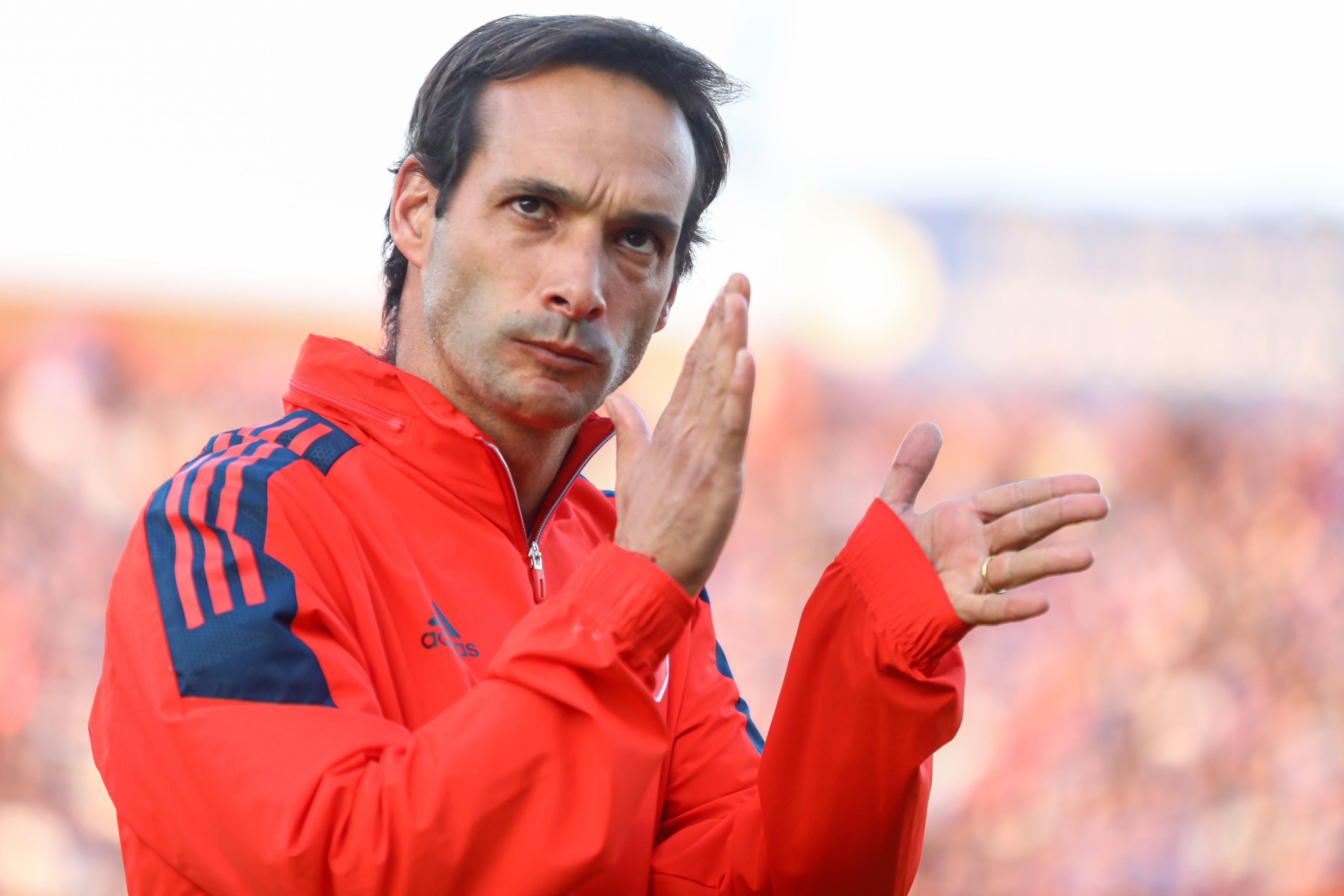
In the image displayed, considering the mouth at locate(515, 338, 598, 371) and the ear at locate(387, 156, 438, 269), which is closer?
the mouth at locate(515, 338, 598, 371)

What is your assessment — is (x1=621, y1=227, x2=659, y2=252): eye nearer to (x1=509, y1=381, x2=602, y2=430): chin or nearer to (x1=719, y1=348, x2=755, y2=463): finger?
(x1=509, y1=381, x2=602, y2=430): chin

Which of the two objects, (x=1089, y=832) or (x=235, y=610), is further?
(x=1089, y=832)

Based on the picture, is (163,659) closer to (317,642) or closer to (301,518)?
(317,642)

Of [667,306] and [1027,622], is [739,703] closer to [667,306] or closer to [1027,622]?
[667,306]

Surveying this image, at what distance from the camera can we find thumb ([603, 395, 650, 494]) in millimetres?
1356

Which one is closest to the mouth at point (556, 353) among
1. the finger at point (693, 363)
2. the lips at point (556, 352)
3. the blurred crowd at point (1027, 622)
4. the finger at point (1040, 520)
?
the lips at point (556, 352)

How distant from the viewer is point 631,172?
5.71 ft

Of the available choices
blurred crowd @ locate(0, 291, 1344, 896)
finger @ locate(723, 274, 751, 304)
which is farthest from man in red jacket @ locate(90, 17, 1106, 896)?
blurred crowd @ locate(0, 291, 1344, 896)

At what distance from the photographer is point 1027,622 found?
6910mm

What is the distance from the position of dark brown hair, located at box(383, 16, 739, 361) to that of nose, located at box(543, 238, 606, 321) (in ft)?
0.87

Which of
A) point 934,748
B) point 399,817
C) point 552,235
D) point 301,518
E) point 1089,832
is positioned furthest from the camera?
point 1089,832

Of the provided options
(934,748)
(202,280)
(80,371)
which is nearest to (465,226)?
(934,748)

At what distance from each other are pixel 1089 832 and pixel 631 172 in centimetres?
521

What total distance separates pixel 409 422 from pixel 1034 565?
0.84 meters
